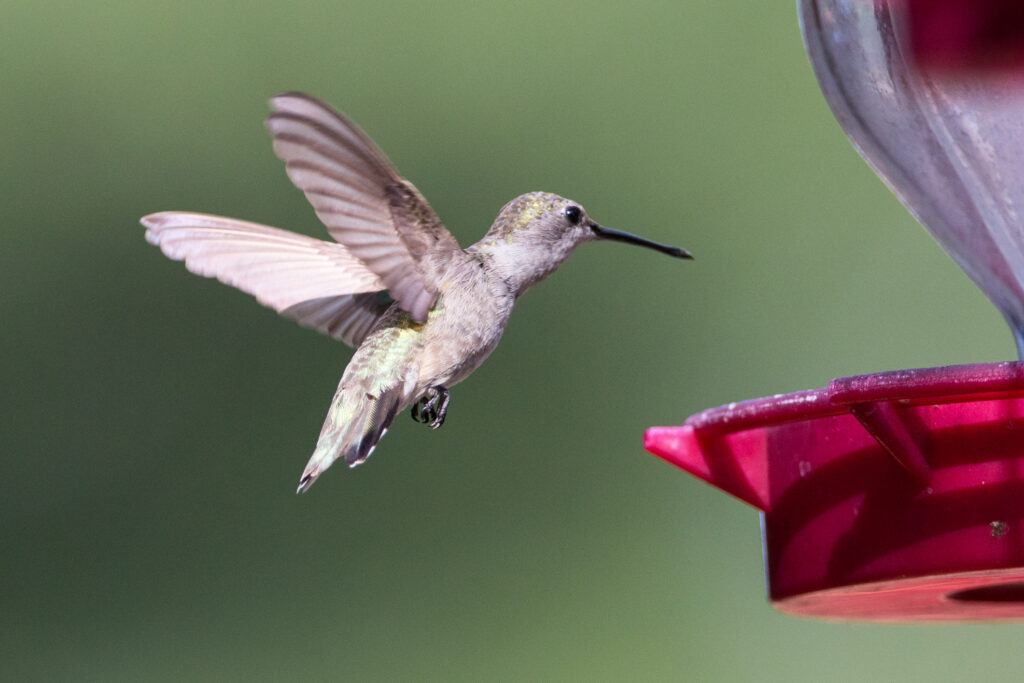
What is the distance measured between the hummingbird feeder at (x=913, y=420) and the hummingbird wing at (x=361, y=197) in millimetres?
794

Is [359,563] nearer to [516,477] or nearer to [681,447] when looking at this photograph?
[516,477]

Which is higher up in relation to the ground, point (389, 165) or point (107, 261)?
point (107, 261)

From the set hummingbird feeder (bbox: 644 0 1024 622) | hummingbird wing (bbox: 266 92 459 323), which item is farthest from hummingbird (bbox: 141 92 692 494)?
hummingbird feeder (bbox: 644 0 1024 622)

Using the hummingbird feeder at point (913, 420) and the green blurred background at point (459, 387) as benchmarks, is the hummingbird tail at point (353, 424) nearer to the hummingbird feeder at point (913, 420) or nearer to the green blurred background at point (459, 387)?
the hummingbird feeder at point (913, 420)

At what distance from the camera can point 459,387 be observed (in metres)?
7.15

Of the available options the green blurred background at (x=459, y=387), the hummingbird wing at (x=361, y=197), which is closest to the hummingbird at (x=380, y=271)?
the hummingbird wing at (x=361, y=197)

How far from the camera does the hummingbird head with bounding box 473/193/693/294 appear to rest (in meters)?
3.59

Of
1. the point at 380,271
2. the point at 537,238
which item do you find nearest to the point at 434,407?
the point at 380,271

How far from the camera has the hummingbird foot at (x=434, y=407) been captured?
3.38m

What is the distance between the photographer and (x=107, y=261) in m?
7.50

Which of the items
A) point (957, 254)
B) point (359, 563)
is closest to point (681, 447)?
point (957, 254)

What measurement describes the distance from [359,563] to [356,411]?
391cm

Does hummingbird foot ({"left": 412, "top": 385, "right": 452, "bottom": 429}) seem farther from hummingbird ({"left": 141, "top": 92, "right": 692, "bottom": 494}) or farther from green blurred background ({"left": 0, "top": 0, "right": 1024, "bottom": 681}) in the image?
green blurred background ({"left": 0, "top": 0, "right": 1024, "bottom": 681})

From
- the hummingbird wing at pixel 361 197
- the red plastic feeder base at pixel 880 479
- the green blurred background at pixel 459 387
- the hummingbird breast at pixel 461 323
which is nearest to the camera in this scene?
the red plastic feeder base at pixel 880 479
